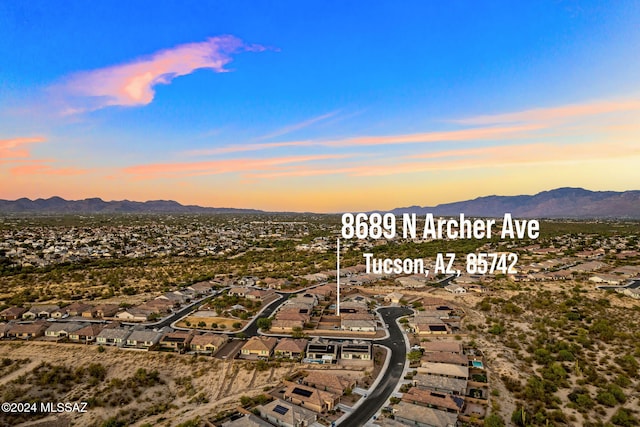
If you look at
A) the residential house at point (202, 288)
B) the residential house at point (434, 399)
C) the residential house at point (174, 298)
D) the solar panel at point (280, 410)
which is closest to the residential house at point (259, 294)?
the residential house at point (202, 288)

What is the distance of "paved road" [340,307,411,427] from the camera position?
26.2 m

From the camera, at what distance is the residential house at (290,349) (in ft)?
118

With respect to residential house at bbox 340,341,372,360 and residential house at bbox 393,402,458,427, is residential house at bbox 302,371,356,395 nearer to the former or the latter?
residential house at bbox 340,341,372,360

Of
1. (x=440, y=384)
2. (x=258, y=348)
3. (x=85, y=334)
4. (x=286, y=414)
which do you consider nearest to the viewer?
(x=286, y=414)

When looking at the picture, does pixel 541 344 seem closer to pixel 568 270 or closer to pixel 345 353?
pixel 345 353

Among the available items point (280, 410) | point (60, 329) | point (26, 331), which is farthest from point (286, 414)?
point (26, 331)

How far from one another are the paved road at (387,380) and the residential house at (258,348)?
11063mm

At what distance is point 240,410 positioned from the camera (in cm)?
2709

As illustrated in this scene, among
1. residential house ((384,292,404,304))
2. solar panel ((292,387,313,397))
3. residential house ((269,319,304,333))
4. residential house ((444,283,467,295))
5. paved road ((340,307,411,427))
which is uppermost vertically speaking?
residential house ((444,283,467,295))

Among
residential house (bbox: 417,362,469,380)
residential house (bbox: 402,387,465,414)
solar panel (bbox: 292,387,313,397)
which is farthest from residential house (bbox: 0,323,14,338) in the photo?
residential house (bbox: 417,362,469,380)

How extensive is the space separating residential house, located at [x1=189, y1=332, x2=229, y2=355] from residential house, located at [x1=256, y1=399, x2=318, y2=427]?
477 inches

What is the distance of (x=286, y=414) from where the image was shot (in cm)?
2583

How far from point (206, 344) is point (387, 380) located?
59.3 ft

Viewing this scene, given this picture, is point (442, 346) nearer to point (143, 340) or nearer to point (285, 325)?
point (285, 325)
